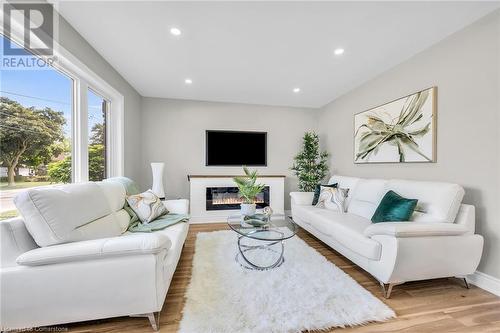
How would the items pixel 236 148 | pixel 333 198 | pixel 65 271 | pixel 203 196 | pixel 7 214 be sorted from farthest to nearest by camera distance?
pixel 236 148
pixel 203 196
pixel 333 198
pixel 7 214
pixel 65 271

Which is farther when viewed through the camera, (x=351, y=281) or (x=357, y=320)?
(x=351, y=281)

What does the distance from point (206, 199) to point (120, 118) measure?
2.04 metres

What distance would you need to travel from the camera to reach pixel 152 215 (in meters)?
2.37

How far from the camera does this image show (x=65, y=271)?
122 centimetres

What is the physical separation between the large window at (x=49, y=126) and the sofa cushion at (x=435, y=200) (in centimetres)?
354

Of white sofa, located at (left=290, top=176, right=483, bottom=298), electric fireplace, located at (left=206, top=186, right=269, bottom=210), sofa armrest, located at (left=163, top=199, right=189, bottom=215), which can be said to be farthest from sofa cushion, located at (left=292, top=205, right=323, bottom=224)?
sofa armrest, located at (left=163, top=199, right=189, bottom=215)

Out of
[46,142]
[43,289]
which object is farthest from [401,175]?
[46,142]

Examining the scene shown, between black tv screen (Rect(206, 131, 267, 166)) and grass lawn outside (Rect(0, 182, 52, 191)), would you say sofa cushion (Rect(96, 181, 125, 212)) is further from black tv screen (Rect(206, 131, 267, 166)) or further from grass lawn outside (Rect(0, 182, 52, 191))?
black tv screen (Rect(206, 131, 267, 166))

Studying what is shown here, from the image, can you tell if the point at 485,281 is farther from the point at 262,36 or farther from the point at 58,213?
the point at 58,213

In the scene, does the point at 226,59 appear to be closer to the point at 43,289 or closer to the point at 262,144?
the point at 262,144

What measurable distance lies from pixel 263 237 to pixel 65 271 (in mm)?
1486

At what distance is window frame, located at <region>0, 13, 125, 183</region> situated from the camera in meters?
1.92

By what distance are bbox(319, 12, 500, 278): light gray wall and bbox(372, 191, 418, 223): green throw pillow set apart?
1.83 feet

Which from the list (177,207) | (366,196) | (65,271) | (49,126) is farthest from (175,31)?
(366,196)
